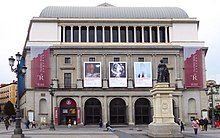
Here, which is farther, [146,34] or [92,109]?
[146,34]

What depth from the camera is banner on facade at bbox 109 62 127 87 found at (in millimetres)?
77125

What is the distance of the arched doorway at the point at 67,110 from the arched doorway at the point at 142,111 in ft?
39.7

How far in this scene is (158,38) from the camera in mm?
81438

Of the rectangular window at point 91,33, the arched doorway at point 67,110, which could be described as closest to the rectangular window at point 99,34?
the rectangular window at point 91,33

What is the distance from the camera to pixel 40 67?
77.4 m

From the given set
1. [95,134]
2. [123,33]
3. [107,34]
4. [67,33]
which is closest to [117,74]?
[107,34]

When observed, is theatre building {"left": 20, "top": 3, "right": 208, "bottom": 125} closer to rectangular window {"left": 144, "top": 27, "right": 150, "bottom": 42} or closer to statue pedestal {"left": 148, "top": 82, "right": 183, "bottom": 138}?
rectangular window {"left": 144, "top": 27, "right": 150, "bottom": 42}

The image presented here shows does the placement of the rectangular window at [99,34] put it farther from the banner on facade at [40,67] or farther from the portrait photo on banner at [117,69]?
the banner on facade at [40,67]

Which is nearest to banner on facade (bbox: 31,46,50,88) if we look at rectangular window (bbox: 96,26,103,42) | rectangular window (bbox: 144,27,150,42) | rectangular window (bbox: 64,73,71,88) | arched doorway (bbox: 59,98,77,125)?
rectangular window (bbox: 64,73,71,88)

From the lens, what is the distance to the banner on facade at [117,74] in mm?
77125

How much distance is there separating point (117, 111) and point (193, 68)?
17125 millimetres

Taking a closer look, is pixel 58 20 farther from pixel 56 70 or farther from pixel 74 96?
pixel 74 96

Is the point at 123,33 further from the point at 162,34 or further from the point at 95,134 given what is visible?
the point at 95,134

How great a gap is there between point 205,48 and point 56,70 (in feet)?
99.0
